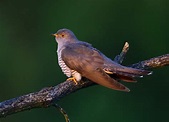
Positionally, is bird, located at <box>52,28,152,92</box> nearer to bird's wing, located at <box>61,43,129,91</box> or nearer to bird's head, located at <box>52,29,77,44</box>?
bird's wing, located at <box>61,43,129,91</box>

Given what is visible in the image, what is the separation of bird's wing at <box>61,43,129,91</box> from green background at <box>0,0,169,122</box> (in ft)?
14.3

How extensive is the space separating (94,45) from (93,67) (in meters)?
5.11

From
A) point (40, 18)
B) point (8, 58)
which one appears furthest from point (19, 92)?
point (40, 18)

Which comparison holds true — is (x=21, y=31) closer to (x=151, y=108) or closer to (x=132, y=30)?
(x=132, y=30)

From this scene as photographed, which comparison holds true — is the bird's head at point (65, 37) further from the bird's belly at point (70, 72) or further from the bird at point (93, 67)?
the bird's belly at point (70, 72)

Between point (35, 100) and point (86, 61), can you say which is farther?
point (86, 61)

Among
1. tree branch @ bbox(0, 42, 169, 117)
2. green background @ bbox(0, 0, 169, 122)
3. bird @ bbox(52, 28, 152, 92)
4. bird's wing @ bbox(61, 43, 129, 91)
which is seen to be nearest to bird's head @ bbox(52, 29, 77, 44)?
bird @ bbox(52, 28, 152, 92)

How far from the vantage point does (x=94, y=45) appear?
9805mm

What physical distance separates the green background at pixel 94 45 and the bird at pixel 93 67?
14.3 ft

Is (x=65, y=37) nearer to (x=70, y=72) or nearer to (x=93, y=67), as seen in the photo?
(x=70, y=72)

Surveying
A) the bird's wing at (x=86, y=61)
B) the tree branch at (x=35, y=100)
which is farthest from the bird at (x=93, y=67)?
the tree branch at (x=35, y=100)

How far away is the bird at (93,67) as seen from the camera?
4410 mm

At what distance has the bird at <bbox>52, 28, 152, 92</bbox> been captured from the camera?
14.5ft

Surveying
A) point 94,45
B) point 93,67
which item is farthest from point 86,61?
point 94,45
